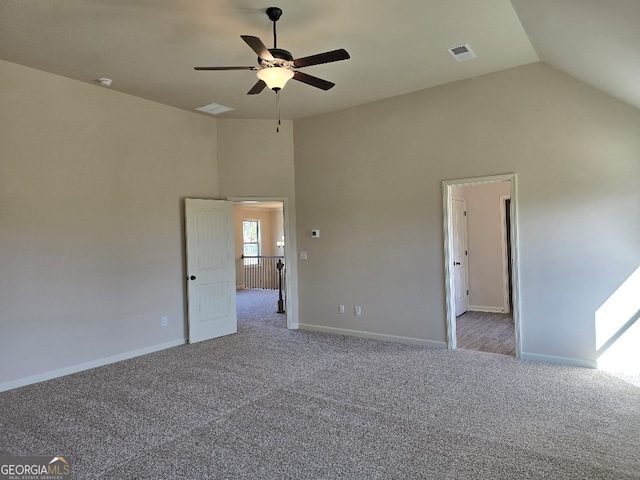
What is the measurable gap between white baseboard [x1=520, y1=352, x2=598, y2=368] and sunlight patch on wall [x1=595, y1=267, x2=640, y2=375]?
96 mm

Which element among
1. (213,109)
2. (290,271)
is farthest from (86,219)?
(290,271)

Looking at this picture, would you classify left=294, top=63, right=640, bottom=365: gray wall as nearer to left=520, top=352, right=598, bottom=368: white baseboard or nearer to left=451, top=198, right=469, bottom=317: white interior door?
left=520, top=352, right=598, bottom=368: white baseboard

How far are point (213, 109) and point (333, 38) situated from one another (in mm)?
2612

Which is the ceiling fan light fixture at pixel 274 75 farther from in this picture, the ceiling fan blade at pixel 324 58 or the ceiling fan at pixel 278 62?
the ceiling fan blade at pixel 324 58

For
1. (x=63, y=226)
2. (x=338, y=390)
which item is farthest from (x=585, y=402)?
(x=63, y=226)

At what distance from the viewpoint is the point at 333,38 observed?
378 cm

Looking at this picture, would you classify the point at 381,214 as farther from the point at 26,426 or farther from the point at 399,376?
the point at 26,426

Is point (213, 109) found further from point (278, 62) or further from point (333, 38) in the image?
point (278, 62)

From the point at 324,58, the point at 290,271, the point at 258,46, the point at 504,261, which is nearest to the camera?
the point at 258,46

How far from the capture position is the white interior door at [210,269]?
228 inches

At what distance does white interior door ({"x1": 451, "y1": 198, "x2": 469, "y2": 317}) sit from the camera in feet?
22.9

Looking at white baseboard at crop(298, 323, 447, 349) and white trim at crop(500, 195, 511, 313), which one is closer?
white baseboard at crop(298, 323, 447, 349)

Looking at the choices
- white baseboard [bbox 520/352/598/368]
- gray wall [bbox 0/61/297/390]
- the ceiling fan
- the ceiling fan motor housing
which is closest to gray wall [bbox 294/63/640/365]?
white baseboard [bbox 520/352/598/368]

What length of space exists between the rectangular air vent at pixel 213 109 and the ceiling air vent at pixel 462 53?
10.2ft
